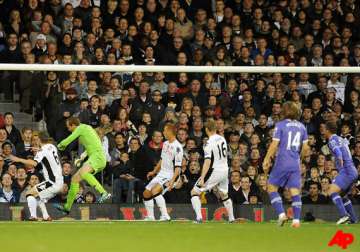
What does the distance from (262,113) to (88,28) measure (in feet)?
14.8

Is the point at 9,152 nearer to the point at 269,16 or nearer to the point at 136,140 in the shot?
the point at 136,140

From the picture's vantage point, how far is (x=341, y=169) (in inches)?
672

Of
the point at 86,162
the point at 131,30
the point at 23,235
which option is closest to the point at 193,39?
the point at 131,30

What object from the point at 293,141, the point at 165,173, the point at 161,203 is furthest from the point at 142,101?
the point at 293,141

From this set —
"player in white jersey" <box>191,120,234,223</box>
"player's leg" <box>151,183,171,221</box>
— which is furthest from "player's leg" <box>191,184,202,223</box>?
"player's leg" <box>151,183,171,221</box>

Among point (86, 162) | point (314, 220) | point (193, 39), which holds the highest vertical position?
point (193, 39)

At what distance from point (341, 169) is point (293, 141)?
2.11 metres

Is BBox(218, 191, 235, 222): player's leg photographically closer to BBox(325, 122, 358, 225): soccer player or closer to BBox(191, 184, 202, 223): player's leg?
BBox(191, 184, 202, 223): player's leg

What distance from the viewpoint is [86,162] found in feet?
57.8

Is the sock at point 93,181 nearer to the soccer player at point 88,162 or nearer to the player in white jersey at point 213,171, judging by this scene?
the soccer player at point 88,162

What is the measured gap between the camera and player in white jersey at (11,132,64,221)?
1744 centimetres

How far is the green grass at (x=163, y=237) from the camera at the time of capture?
40.5 feet

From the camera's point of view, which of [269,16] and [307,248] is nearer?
[307,248]

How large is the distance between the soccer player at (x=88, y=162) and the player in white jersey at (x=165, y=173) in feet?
2.64
